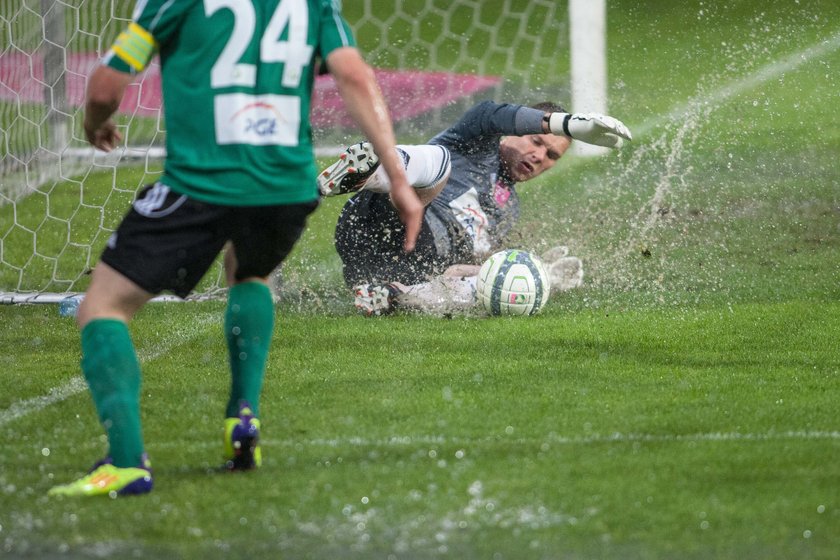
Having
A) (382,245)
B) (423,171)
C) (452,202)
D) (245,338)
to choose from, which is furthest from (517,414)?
(452,202)

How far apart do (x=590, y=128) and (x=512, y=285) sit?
31.9 inches

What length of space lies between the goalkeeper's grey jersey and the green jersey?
10.4ft

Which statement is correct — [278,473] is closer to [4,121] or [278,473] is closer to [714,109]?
[4,121]

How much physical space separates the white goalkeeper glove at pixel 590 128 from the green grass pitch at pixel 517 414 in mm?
823

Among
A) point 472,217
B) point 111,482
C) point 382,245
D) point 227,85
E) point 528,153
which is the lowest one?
point 111,482

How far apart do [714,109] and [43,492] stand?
9.95 meters

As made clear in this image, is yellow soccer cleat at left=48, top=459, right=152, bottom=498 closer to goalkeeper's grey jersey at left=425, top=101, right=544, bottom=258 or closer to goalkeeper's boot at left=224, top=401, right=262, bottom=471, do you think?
goalkeeper's boot at left=224, top=401, right=262, bottom=471

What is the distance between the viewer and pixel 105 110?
3.38 metres

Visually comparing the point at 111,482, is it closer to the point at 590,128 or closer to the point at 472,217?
the point at 590,128

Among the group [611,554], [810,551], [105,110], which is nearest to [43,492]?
[105,110]

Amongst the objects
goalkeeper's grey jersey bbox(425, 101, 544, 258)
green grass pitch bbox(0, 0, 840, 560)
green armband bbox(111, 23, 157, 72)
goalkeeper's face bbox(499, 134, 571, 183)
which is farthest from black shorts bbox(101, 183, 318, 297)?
goalkeeper's face bbox(499, 134, 571, 183)

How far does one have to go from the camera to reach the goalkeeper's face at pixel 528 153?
6738 mm

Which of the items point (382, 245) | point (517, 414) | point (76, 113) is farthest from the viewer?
point (76, 113)

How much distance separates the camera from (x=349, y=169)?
19.0 feet
